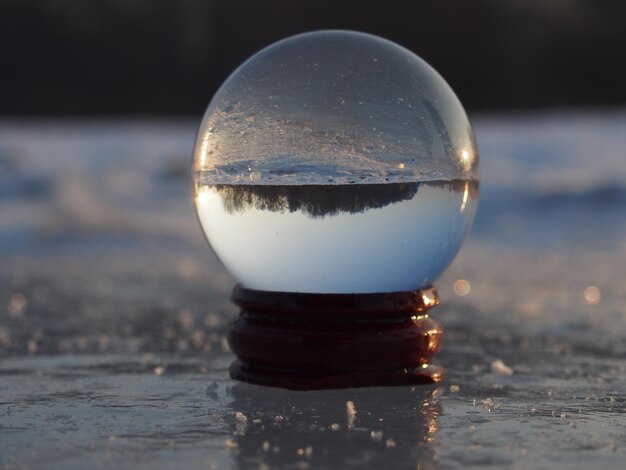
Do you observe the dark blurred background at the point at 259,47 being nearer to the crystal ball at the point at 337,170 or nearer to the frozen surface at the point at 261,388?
the frozen surface at the point at 261,388

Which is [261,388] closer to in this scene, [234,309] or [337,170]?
[337,170]

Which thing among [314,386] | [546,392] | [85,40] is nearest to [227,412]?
[314,386]

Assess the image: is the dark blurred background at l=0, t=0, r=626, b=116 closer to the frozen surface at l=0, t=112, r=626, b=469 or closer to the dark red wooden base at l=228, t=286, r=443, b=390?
the frozen surface at l=0, t=112, r=626, b=469

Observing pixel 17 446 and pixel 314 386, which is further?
pixel 314 386

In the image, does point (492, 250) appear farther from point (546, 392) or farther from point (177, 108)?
point (177, 108)

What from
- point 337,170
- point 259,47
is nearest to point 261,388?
point 337,170

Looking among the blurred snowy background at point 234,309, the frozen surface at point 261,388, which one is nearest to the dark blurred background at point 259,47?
the blurred snowy background at point 234,309

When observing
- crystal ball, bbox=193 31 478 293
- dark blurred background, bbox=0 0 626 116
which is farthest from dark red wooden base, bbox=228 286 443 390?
dark blurred background, bbox=0 0 626 116

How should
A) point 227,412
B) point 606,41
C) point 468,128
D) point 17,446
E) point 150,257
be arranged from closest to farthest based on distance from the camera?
point 17,446 → point 227,412 → point 468,128 → point 150,257 → point 606,41
